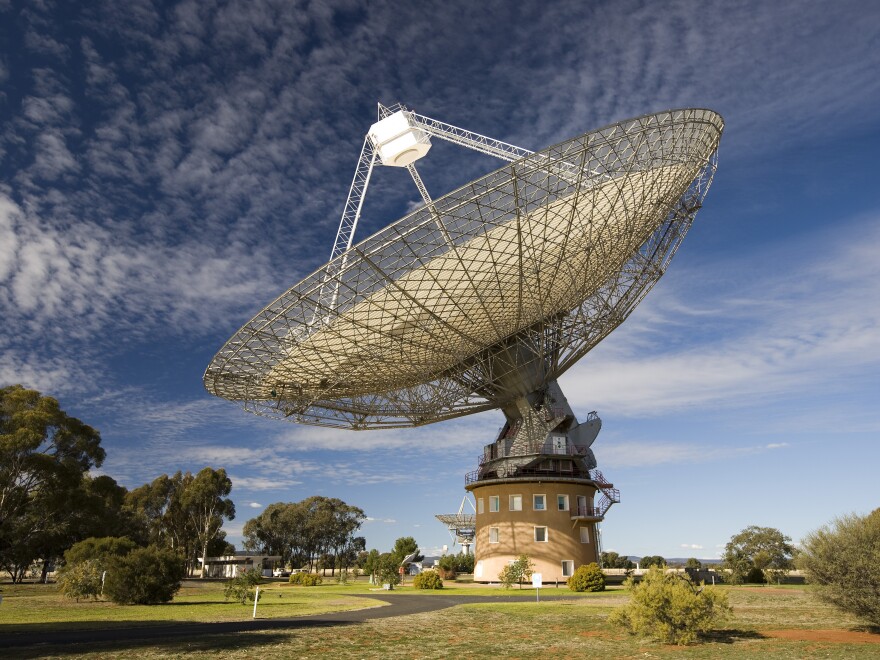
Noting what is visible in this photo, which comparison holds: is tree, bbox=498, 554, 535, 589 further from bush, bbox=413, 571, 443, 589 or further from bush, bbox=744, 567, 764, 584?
bush, bbox=744, 567, 764, 584

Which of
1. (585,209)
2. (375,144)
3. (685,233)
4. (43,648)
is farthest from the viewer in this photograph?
(685,233)

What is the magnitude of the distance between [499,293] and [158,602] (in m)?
25.3

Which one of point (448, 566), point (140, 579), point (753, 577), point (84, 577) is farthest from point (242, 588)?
point (448, 566)

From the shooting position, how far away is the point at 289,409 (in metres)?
41.5

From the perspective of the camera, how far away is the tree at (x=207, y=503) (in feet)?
285

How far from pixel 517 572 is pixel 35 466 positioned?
40.9 metres

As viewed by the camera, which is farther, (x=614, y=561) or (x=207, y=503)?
(x=614, y=561)

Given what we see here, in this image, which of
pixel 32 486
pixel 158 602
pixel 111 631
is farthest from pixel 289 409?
pixel 32 486

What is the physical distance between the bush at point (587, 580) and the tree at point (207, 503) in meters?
59.8

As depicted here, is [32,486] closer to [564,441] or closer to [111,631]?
[111,631]

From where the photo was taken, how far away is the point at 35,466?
53.2 meters

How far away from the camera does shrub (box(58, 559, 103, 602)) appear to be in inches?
1390

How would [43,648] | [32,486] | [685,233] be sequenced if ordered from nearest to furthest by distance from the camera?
[43,648] < [685,233] < [32,486]

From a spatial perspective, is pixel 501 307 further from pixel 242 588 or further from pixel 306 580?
pixel 306 580
